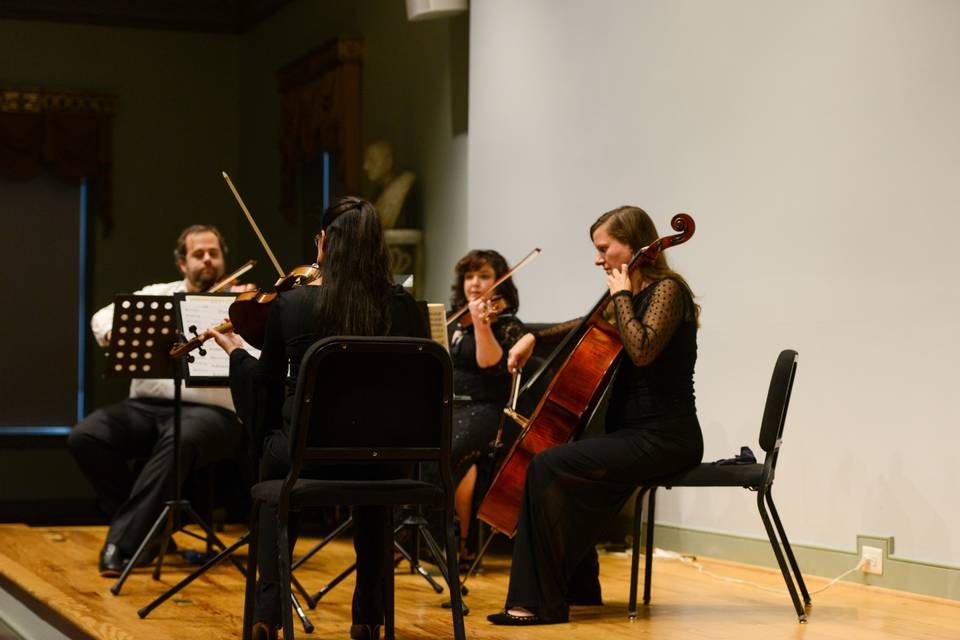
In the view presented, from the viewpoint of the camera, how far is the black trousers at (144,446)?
452 centimetres

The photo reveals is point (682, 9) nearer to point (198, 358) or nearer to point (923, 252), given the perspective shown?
point (923, 252)

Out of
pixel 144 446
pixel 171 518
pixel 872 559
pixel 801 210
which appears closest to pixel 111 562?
pixel 171 518

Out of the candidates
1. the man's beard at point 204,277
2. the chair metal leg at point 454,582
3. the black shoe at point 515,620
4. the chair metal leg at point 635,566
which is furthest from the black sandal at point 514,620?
the man's beard at point 204,277

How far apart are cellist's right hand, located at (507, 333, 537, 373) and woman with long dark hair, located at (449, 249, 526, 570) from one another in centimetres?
26

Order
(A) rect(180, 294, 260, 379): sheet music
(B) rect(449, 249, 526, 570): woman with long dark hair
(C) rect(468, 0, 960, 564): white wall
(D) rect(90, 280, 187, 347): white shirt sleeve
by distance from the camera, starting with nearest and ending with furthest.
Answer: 1. (A) rect(180, 294, 260, 379): sheet music
2. (C) rect(468, 0, 960, 564): white wall
3. (B) rect(449, 249, 526, 570): woman with long dark hair
4. (D) rect(90, 280, 187, 347): white shirt sleeve

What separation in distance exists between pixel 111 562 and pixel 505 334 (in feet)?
5.05

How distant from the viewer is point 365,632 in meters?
3.12

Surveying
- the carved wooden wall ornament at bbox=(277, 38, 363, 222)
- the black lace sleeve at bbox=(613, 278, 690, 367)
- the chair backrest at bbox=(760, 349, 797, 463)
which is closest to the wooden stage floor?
the chair backrest at bbox=(760, 349, 797, 463)

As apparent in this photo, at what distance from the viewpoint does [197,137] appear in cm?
885

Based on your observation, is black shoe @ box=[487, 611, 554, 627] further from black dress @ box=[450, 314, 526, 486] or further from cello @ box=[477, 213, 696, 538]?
black dress @ box=[450, 314, 526, 486]

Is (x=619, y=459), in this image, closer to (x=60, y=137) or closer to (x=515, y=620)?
(x=515, y=620)

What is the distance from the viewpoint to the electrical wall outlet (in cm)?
397

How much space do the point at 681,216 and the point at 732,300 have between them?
4.41 ft

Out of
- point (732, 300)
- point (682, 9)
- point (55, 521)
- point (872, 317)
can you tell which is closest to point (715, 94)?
point (682, 9)
